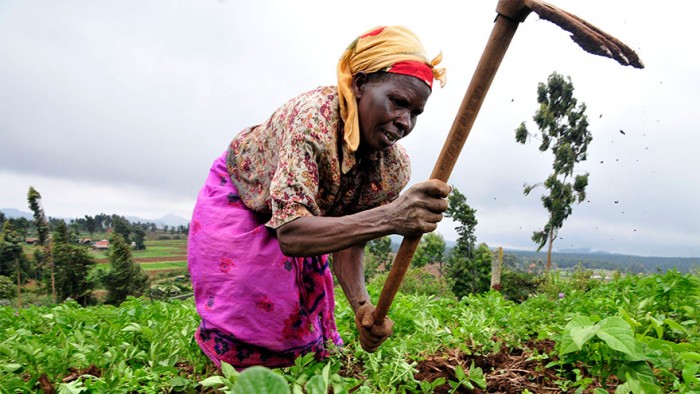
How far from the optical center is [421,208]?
5.10ft

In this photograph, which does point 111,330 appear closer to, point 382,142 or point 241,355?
point 241,355

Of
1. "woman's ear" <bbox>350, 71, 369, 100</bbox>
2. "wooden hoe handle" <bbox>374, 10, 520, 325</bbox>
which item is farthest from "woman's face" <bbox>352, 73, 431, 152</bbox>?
"wooden hoe handle" <bbox>374, 10, 520, 325</bbox>

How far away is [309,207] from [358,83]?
577mm

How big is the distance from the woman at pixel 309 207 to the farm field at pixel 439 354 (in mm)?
200

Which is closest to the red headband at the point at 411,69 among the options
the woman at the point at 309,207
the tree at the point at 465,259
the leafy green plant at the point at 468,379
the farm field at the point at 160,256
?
the woman at the point at 309,207

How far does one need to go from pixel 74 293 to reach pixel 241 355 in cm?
3550

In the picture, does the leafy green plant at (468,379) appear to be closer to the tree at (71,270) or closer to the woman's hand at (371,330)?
the woman's hand at (371,330)

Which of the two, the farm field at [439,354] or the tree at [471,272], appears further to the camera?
the tree at [471,272]

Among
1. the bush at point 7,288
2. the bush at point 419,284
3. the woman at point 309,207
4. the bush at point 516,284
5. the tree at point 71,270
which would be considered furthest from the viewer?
the bush at point 7,288

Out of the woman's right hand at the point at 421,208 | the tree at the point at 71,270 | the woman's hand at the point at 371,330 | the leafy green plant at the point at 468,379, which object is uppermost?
the woman's right hand at the point at 421,208

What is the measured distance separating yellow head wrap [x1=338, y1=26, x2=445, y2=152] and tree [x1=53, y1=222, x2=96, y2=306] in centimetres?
3491

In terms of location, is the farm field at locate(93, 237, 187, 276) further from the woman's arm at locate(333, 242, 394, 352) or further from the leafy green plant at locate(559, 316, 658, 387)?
the leafy green plant at locate(559, 316, 658, 387)

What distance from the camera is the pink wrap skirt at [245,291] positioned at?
2.08 meters

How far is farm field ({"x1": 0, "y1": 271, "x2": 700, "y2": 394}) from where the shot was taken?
1.66 m
